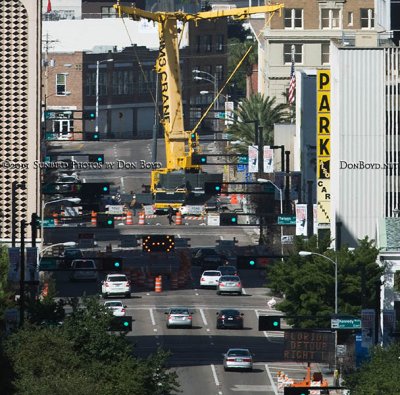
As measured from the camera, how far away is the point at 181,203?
519 ft

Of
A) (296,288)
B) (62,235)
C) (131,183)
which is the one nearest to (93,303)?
(296,288)

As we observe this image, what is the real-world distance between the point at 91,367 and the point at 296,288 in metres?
28.9

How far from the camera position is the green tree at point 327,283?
107625 mm

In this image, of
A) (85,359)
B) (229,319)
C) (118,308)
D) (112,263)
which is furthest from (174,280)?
(85,359)

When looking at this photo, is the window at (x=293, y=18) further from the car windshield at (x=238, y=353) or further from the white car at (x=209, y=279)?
the car windshield at (x=238, y=353)

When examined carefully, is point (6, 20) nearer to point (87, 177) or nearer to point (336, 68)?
point (336, 68)

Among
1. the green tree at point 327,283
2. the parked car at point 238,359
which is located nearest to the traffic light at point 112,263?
the parked car at point 238,359

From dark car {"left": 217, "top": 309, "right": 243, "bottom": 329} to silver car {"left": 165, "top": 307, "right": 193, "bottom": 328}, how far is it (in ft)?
4.79

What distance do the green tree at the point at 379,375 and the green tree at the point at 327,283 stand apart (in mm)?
18964

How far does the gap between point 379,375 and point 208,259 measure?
60229 mm

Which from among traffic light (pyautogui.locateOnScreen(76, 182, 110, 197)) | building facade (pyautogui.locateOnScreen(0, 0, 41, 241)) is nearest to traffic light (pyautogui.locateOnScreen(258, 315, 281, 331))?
traffic light (pyautogui.locateOnScreen(76, 182, 110, 197))

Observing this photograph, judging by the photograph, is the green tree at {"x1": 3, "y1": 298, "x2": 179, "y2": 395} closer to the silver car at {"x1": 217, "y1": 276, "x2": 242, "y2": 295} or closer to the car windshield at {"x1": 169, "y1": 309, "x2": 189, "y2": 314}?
the car windshield at {"x1": 169, "y1": 309, "x2": 189, "y2": 314}

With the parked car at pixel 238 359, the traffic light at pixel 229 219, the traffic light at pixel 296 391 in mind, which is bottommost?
the parked car at pixel 238 359

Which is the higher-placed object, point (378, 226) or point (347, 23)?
point (347, 23)
